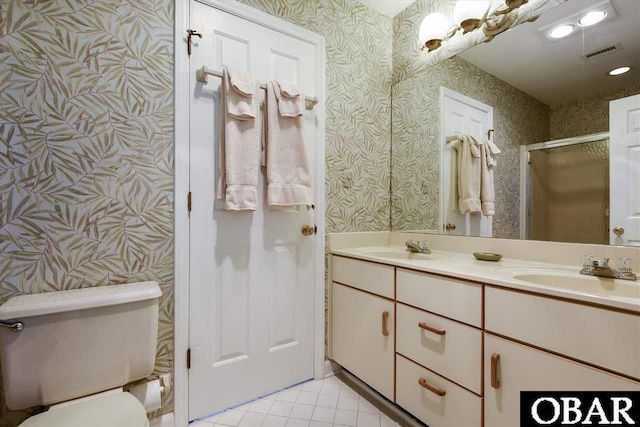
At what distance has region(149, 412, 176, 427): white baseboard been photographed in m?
1.32

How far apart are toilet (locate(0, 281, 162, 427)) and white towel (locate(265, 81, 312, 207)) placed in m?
0.72

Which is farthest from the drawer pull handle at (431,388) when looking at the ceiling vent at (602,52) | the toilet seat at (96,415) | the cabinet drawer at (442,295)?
the ceiling vent at (602,52)

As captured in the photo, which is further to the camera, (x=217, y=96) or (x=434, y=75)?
(x=434, y=75)

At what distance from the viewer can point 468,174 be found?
1.69 meters

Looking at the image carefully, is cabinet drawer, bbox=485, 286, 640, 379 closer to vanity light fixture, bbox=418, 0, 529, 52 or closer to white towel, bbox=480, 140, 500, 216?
white towel, bbox=480, 140, 500, 216

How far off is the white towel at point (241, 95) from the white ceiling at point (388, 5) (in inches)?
43.3

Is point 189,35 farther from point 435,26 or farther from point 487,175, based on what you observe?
point 487,175

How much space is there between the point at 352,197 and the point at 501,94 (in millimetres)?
975

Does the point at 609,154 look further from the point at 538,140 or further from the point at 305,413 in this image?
the point at 305,413

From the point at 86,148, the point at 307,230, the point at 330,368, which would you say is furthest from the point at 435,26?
the point at 330,368

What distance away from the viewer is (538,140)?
4.60 ft

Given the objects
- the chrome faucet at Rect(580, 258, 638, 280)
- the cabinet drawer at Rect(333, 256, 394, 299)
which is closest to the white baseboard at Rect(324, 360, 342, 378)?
the cabinet drawer at Rect(333, 256, 394, 299)

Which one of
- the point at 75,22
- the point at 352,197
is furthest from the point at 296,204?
the point at 75,22

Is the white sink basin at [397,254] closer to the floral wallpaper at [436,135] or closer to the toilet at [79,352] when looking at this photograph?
the floral wallpaper at [436,135]
